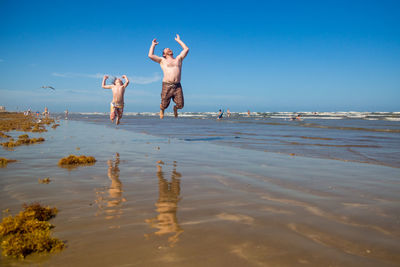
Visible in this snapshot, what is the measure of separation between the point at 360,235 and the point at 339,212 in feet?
2.77

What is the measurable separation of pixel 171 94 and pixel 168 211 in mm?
8277

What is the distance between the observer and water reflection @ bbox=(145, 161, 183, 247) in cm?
351

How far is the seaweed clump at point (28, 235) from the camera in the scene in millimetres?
3066

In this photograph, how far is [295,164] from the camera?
861cm

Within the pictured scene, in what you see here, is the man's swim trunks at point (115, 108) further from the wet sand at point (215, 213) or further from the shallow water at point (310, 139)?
the wet sand at point (215, 213)

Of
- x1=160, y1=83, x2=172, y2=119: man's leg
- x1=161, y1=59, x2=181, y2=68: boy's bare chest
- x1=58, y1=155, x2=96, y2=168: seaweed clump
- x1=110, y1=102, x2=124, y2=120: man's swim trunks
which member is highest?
x1=161, y1=59, x2=181, y2=68: boy's bare chest

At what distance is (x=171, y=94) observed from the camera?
473 inches

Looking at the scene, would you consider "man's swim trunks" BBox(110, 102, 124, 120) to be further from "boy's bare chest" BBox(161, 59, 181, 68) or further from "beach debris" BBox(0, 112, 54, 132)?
"beach debris" BBox(0, 112, 54, 132)

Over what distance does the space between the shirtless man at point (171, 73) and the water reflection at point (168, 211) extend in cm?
600

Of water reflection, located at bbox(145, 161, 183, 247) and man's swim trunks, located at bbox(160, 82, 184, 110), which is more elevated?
man's swim trunks, located at bbox(160, 82, 184, 110)

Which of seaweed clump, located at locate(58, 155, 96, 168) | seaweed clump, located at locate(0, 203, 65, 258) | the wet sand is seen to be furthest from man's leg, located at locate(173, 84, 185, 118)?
seaweed clump, located at locate(0, 203, 65, 258)

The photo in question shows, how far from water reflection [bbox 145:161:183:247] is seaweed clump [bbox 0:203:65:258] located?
1.13 meters

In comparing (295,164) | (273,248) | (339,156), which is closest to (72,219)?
(273,248)

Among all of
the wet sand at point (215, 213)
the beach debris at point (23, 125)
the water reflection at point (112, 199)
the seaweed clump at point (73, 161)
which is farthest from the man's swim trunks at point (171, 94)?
the beach debris at point (23, 125)
